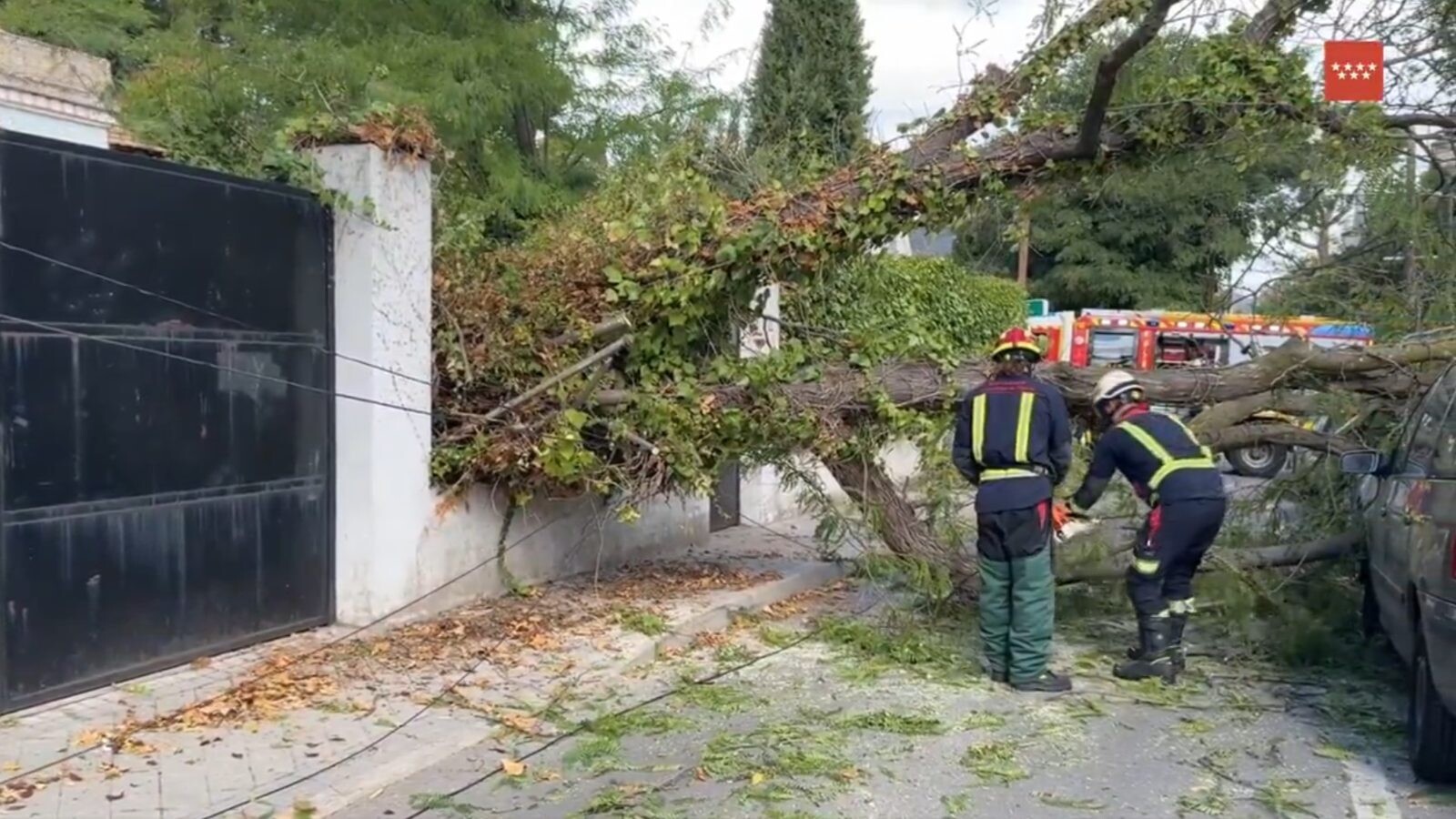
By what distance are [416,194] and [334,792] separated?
12.3ft

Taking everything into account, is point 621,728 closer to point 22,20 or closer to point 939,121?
point 939,121

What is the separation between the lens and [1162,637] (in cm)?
705

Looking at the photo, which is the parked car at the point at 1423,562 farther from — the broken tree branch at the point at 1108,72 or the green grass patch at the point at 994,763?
the broken tree branch at the point at 1108,72

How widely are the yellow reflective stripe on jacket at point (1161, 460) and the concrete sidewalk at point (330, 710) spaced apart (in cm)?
291

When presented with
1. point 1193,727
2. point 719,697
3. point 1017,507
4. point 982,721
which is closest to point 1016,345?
point 1017,507

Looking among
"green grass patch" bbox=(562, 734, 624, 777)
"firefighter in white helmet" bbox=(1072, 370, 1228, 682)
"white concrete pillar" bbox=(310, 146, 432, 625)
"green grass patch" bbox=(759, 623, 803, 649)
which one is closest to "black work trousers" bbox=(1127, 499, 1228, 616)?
"firefighter in white helmet" bbox=(1072, 370, 1228, 682)

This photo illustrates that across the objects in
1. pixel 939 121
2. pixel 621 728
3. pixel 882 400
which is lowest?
pixel 621 728

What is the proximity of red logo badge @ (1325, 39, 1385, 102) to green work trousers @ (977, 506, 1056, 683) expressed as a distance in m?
3.89

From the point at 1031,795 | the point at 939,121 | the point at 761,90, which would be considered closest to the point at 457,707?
the point at 1031,795

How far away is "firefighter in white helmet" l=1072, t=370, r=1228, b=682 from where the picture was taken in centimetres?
694

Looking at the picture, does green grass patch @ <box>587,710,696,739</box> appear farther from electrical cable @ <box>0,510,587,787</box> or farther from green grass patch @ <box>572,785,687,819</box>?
electrical cable @ <box>0,510,587,787</box>

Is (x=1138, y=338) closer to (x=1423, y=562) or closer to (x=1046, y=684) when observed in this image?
(x=1046, y=684)

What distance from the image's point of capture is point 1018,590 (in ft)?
22.8

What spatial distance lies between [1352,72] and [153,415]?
7624 mm
